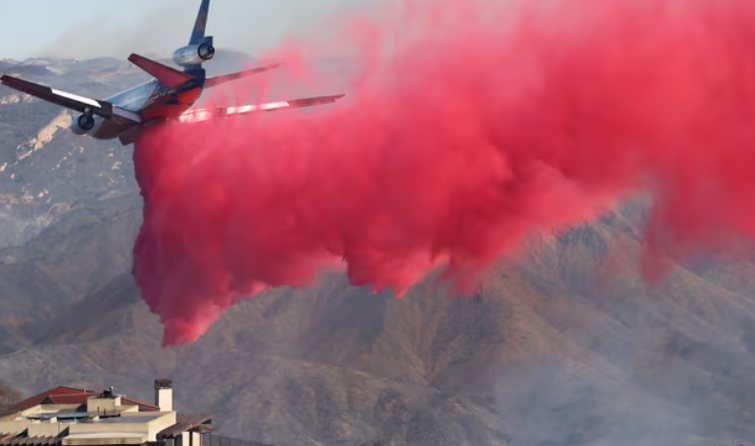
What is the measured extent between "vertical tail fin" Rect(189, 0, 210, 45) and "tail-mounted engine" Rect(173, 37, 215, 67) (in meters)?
1.21

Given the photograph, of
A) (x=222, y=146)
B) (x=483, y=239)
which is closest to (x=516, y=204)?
(x=483, y=239)

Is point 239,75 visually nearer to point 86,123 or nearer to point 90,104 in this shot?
point 90,104

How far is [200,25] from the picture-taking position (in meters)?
87.1

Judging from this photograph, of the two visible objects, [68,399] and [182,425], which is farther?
[68,399]

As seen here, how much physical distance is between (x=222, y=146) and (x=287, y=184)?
21.7 ft

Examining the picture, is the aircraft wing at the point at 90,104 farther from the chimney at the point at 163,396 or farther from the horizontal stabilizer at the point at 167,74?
the chimney at the point at 163,396

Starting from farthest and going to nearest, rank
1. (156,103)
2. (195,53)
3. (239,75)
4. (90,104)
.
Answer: (156,103) → (90,104) → (195,53) → (239,75)

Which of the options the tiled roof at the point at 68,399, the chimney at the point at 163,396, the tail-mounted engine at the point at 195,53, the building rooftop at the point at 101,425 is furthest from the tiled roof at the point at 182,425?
the tail-mounted engine at the point at 195,53

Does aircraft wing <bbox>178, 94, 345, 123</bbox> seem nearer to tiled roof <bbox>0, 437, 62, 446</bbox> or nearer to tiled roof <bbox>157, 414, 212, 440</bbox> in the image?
tiled roof <bbox>157, 414, 212, 440</bbox>

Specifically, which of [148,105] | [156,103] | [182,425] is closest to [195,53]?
[156,103]

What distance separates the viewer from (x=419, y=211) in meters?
71.8

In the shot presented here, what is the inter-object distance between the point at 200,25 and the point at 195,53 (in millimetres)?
4216

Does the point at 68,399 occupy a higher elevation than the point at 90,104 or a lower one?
lower

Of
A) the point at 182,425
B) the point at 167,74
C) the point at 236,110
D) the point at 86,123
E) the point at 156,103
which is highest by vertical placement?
the point at 167,74
